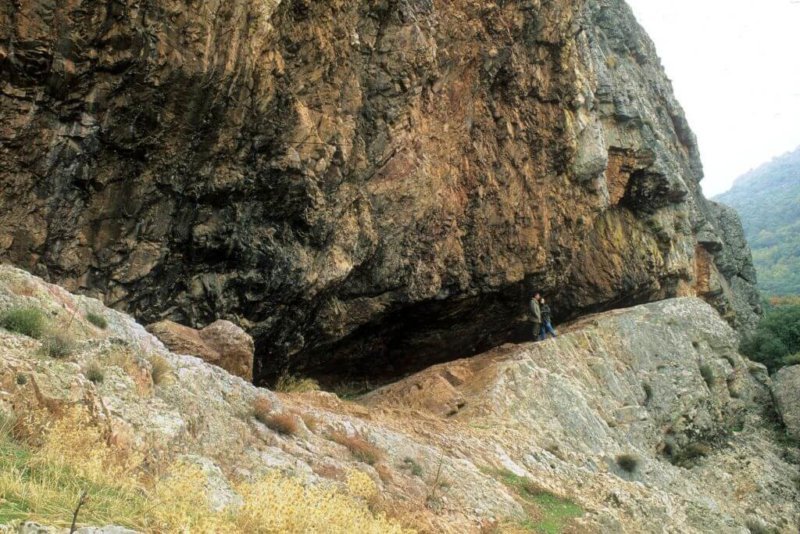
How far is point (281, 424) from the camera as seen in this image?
35.1ft

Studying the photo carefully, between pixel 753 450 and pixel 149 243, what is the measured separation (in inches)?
843

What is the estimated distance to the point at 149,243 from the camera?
46.2 feet

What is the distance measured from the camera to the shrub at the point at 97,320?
32.4ft

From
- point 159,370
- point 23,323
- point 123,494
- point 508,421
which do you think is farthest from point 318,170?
point 123,494

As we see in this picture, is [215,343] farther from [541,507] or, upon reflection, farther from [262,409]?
[541,507]

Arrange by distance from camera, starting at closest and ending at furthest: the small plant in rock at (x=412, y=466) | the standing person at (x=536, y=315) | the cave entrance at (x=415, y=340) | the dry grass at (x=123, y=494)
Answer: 1. the dry grass at (x=123, y=494)
2. the small plant in rock at (x=412, y=466)
3. the cave entrance at (x=415, y=340)
4. the standing person at (x=536, y=315)

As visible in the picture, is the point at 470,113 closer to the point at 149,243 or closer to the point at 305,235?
the point at 305,235

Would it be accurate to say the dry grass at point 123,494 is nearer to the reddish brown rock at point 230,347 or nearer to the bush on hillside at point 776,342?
the reddish brown rock at point 230,347

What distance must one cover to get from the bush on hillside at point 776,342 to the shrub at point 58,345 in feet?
97.4

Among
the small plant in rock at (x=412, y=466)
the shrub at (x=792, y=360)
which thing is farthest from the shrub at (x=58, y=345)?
the shrub at (x=792, y=360)

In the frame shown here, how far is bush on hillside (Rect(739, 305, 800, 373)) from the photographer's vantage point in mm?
29906

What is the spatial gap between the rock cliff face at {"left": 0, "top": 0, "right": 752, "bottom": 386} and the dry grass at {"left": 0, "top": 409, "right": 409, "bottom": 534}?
23.7ft

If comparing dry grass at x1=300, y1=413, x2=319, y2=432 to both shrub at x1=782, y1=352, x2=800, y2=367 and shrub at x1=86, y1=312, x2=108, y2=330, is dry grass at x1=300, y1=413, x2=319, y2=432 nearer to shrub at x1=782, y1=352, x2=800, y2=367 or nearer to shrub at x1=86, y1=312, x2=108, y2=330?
shrub at x1=86, y1=312, x2=108, y2=330

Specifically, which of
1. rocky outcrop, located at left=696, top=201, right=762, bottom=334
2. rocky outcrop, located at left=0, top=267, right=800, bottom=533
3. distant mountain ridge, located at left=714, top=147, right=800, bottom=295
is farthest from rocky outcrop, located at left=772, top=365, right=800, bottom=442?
distant mountain ridge, located at left=714, top=147, right=800, bottom=295
